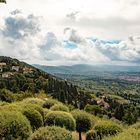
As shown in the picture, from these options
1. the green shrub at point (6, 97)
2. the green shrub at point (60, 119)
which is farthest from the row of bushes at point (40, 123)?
the green shrub at point (6, 97)

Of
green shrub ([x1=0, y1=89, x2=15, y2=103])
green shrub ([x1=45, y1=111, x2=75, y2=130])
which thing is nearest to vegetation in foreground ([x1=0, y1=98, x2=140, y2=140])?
green shrub ([x1=45, y1=111, x2=75, y2=130])

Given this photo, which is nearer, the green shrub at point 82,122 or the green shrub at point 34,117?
the green shrub at point 34,117

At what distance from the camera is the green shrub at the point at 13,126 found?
22.9 m

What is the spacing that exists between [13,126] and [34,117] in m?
6.42

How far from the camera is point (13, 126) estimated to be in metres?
23.2

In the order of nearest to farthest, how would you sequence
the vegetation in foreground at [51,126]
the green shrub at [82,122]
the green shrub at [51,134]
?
1. the green shrub at [51,134]
2. the vegetation in foreground at [51,126]
3. the green shrub at [82,122]

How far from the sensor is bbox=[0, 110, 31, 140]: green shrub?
22.9 m

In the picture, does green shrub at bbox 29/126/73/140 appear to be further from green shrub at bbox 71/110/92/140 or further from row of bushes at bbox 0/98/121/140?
green shrub at bbox 71/110/92/140

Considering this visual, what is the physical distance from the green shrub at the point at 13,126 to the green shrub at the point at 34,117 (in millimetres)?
4980

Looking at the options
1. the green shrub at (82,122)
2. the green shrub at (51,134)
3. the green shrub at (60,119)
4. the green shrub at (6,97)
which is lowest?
the green shrub at (6,97)

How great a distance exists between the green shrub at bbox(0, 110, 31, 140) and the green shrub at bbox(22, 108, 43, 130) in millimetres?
4980

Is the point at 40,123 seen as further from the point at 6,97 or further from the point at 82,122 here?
the point at 6,97

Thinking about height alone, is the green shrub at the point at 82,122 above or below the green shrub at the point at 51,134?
below

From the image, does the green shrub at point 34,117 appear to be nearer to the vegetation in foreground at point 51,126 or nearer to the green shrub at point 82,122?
the vegetation in foreground at point 51,126
